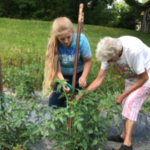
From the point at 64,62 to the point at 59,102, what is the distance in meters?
0.58

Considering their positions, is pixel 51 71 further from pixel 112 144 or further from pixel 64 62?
pixel 112 144

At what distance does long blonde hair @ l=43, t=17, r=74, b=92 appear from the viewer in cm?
188

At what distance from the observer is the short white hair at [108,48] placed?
67.1 inches

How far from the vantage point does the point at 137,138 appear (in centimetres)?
Result: 250

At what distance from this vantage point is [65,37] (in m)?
1.88

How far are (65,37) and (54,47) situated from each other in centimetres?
20

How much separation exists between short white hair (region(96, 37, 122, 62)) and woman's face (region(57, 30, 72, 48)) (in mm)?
339

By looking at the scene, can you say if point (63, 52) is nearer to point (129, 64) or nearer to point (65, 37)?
point (65, 37)

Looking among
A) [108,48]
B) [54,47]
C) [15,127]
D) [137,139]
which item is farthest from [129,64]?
[15,127]

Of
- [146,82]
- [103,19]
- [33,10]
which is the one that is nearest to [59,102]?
[146,82]

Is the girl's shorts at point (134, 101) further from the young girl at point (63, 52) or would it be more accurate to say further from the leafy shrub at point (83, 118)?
the young girl at point (63, 52)

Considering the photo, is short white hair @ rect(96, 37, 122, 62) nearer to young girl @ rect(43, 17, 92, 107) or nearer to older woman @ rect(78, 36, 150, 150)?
older woman @ rect(78, 36, 150, 150)

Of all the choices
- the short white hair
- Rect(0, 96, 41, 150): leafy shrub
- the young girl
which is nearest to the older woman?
the short white hair

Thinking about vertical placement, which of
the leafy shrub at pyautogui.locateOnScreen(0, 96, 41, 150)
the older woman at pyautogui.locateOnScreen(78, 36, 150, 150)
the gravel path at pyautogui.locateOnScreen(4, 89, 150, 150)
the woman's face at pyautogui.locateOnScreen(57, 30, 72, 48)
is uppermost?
the woman's face at pyautogui.locateOnScreen(57, 30, 72, 48)
